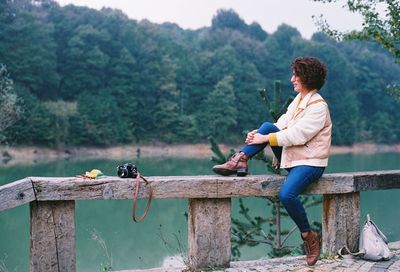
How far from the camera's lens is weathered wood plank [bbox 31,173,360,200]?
350 centimetres

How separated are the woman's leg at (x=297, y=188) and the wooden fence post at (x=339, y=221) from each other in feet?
1.47

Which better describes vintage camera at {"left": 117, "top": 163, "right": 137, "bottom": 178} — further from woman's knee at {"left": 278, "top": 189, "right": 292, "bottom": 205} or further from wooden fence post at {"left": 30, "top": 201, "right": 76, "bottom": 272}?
woman's knee at {"left": 278, "top": 189, "right": 292, "bottom": 205}

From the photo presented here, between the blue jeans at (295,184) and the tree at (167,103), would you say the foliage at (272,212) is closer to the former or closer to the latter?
the blue jeans at (295,184)

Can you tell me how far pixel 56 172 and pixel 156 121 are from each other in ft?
67.0

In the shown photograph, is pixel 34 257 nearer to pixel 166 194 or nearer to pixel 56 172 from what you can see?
pixel 166 194

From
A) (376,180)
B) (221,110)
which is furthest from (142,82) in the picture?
(376,180)

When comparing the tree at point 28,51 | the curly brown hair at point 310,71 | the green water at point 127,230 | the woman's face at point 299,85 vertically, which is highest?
the tree at point 28,51

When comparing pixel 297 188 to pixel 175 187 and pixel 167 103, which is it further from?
pixel 167 103

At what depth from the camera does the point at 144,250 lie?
42.8 ft

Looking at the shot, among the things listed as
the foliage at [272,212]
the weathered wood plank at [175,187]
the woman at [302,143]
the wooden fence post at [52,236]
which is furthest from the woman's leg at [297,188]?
the foliage at [272,212]

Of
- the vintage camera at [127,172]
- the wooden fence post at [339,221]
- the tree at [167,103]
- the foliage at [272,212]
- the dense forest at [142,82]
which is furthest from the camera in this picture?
the tree at [167,103]

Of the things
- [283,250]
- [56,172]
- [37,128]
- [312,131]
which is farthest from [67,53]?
[312,131]

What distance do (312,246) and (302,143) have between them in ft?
2.46

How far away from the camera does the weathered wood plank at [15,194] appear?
10.8 feet
